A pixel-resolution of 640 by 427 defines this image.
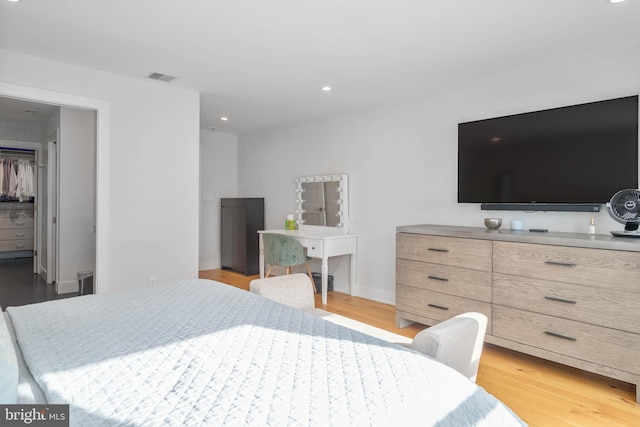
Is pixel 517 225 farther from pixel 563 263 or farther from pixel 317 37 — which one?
pixel 317 37

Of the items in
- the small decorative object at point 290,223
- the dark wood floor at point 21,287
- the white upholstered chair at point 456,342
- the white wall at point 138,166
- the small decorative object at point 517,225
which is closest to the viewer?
the white upholstered chair at point 456,342

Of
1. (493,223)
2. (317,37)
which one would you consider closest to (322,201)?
(493,223)

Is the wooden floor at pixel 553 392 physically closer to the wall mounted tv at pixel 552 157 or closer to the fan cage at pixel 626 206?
the fan cage at pixel 626 206

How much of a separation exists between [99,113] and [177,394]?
3253 millimetres

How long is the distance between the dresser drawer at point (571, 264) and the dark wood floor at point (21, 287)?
15.4ft

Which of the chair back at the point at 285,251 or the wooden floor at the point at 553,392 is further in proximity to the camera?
the chair back at the point at 285,251

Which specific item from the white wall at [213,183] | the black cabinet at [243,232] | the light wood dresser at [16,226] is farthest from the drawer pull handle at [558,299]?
the light wood dresser at [16,226]

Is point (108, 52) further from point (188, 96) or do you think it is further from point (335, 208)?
point (335, 208)

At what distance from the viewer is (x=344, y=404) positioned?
0.95 meters

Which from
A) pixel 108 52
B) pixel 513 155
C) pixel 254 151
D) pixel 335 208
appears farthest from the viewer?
pixel 254 151

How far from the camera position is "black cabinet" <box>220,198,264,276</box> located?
5910mm

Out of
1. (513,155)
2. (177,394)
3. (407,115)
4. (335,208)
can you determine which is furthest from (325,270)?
(177,394)

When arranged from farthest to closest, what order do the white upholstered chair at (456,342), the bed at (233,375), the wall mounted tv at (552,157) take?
the wall mounted tv at (552,157)
the white upholstered chair at (456,342)
the bed at (233,375)

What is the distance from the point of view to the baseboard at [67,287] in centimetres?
477
